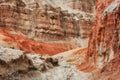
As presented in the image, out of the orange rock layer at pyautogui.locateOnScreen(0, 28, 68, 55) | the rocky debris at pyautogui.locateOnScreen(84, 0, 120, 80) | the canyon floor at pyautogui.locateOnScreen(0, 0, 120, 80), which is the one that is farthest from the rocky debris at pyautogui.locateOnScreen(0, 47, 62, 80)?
the orange rock layer at pyautogui.locateOnScreen(0, 28, 68, 55)

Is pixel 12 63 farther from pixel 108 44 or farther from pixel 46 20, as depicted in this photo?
pixel 46 20

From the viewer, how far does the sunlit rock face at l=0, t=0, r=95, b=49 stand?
76.6m

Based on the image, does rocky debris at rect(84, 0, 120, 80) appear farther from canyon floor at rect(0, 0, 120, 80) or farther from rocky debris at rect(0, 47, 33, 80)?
rocky debris at rect(0, 47, 33, 80)

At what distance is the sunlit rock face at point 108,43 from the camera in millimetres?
25039

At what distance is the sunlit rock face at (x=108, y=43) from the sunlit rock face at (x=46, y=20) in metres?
46.0

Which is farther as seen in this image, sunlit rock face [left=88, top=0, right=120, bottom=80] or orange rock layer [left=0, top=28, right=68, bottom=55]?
orange rock layer [left=0, top=28, right=68, bottom=55]

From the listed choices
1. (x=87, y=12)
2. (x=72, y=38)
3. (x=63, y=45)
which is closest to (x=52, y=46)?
(x=63, y=45)

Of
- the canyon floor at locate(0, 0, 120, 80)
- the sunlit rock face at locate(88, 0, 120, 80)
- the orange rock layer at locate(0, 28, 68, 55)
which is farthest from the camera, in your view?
the orange rock layer at locate(0, 28, 68, 55)

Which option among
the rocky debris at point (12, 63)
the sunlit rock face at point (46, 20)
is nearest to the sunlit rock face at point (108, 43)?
the rocky debris at point (12, 63)

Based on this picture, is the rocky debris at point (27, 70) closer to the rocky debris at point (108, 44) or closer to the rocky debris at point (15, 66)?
the rocky debris at point (15, 66)

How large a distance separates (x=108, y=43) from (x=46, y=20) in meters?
51.7

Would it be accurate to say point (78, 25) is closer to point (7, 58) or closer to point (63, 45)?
point (63, 45)

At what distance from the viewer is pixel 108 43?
28.0 meters

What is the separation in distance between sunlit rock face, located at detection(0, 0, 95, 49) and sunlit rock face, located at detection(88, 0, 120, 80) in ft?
151
